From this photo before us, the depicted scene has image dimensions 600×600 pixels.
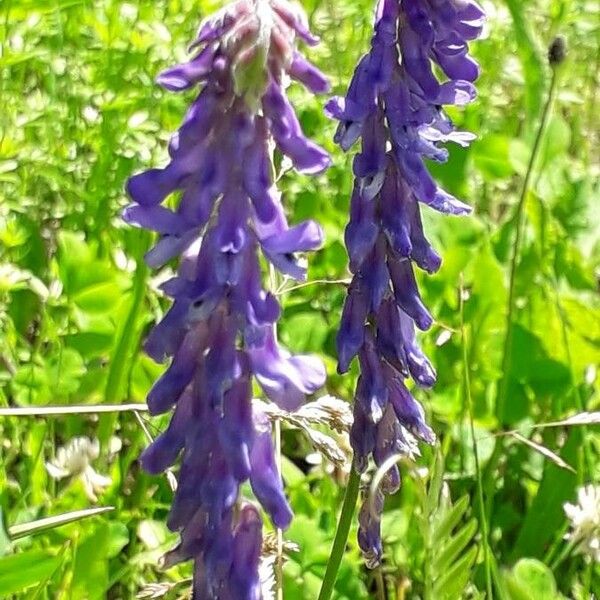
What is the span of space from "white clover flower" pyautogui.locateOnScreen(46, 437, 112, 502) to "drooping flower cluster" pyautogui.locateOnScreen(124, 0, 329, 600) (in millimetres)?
856

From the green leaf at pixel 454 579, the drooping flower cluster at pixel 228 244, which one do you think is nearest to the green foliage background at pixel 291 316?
the green leaf at pixel 454 579

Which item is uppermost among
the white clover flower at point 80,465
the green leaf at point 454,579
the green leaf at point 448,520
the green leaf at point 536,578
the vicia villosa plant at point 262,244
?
A: the vicia villosa plant at point 262,244

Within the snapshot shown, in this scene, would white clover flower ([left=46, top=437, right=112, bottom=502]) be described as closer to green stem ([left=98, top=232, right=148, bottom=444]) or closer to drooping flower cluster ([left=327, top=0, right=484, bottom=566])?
green stem ([left=98, top=232, right=148, bottom=444])

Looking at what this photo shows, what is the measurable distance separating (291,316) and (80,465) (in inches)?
33.0

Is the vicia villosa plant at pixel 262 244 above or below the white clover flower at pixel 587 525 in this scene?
above

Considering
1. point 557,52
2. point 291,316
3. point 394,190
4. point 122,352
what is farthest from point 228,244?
point 291,316

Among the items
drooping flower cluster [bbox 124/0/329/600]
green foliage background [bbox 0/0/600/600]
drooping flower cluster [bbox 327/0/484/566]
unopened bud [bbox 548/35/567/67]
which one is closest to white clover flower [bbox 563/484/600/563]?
green foliage background [bbox 0/0/600/600]

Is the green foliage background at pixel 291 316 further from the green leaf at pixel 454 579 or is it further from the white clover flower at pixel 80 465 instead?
the green leaf at pixel 454 579

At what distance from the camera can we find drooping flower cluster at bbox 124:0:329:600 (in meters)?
1.09

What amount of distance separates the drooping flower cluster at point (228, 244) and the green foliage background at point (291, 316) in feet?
1.89

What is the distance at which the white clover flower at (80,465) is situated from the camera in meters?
2.08

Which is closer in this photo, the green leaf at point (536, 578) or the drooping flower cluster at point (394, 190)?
the drooping flower cluster at point (394, 190)

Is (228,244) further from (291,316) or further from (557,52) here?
(291,316)

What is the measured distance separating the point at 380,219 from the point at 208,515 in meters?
0.41
